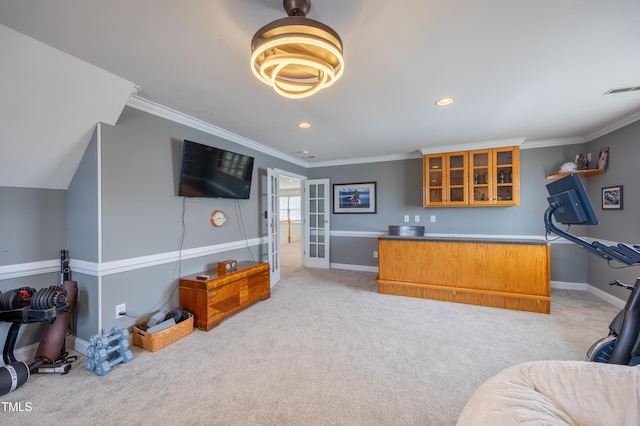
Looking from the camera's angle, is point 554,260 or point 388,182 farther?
point 388,182

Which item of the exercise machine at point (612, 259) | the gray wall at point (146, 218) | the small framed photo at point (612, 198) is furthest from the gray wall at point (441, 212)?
the exercise machine at point (612, 259)

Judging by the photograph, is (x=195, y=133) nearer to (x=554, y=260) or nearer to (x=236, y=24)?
(x=236, y=24)

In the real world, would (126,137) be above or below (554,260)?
above

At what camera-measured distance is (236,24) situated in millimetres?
1510

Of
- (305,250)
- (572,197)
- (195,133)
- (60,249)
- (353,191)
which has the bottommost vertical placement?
(305,250)

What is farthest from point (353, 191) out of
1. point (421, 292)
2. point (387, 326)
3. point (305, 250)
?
point (387, 326)

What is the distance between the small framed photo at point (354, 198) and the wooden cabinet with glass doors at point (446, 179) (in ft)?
3.64

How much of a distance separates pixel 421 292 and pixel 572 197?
2.44 metres

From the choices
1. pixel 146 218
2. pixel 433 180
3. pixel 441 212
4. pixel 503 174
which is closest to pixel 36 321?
pixel 146 218

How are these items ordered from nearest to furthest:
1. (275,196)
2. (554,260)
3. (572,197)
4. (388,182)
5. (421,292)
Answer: (572,197)
(421,292)
(554,260)
(275,196)
(388,182)

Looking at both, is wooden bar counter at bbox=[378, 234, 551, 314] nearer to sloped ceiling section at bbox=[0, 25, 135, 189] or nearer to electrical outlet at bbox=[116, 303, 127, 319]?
electrical outlet at bbox=[116, 303, 127, 319]

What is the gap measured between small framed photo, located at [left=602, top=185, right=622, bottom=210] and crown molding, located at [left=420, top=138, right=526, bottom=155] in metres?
1.24

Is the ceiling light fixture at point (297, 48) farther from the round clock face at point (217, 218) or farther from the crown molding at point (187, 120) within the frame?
the round clock face at point (217, 218)

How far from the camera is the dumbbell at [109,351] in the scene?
6.61ft
